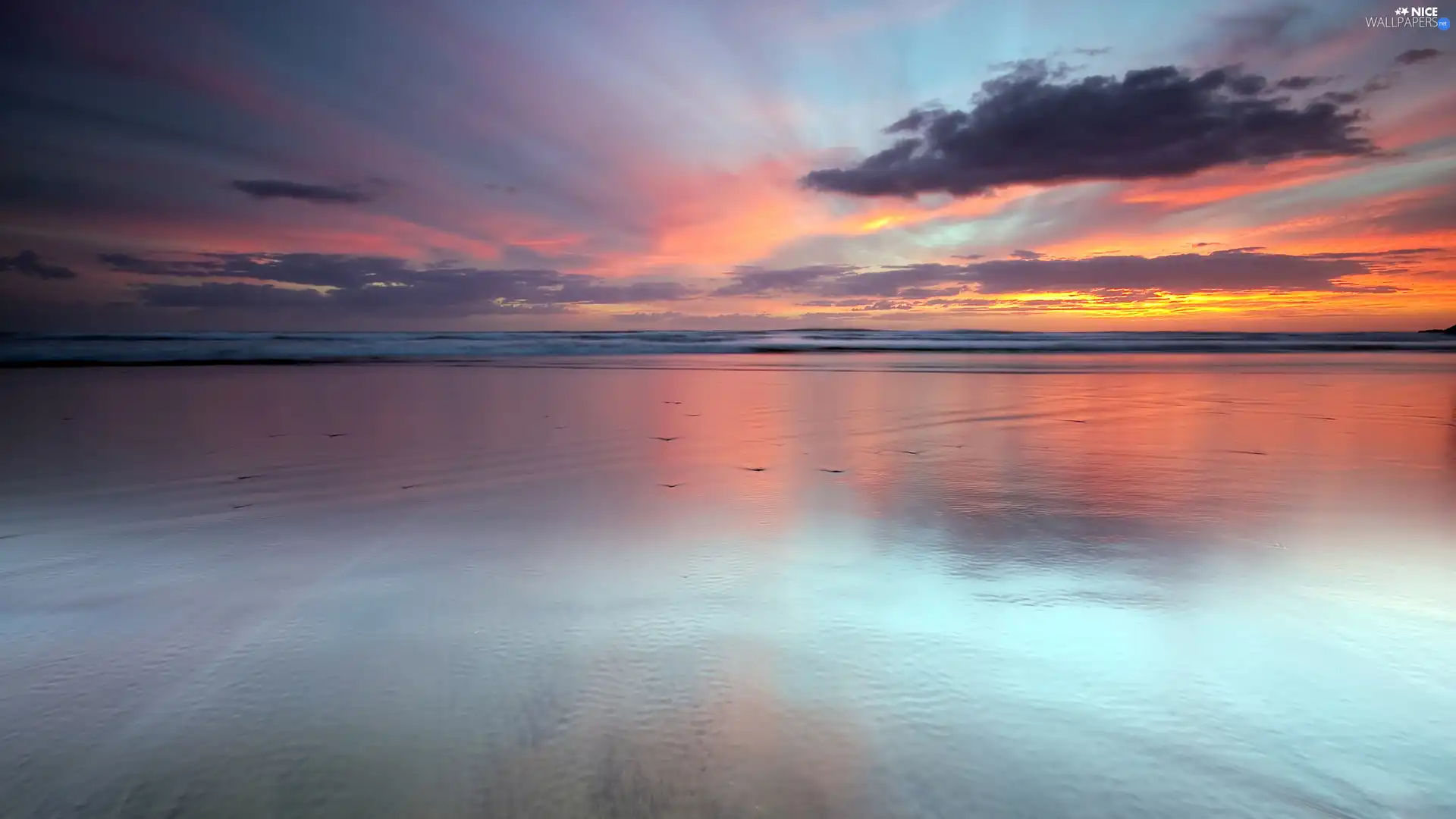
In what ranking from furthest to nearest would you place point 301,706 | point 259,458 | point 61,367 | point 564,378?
1. point 61,367
2. point 564,378
3. point 259,458
4. point 301,706

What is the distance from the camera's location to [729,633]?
5.79 feet

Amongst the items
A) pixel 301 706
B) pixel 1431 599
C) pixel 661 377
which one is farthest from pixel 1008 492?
pixel 661 377

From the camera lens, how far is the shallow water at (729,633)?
1.20 meters

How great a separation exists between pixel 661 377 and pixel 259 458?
665cm

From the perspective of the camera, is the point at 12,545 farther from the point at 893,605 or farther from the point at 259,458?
the point at 893,605

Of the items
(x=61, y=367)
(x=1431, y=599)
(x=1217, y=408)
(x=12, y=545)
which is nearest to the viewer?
(x=1431, y=599)

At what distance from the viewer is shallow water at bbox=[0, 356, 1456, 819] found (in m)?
1.20

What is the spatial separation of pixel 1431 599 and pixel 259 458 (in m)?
5.08

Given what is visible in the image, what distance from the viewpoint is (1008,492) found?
3266mm

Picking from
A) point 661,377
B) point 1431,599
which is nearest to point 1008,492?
point 1431,599

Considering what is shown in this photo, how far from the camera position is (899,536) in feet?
8.46

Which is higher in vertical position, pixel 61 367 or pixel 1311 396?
pixel 61 367

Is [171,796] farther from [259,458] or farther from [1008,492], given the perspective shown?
[259,458]

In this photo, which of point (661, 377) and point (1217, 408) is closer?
point (1217, 408)
